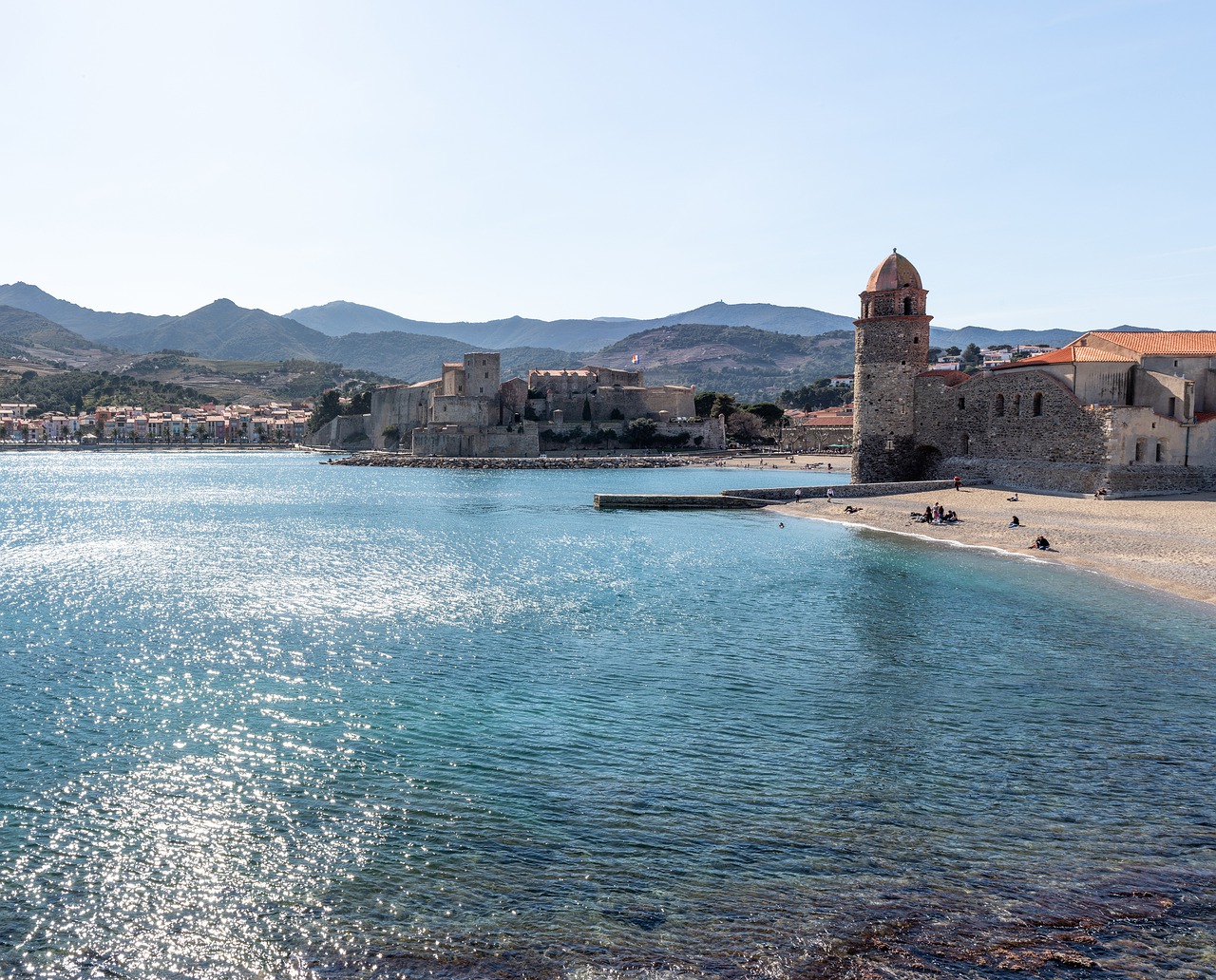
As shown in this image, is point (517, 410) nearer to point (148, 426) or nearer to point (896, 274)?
point (896, 274)

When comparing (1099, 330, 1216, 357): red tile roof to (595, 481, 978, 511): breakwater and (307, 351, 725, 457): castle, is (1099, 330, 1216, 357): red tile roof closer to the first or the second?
(595, 481, 978, 511): breakwater

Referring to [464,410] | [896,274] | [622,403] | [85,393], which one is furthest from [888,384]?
[85,393]

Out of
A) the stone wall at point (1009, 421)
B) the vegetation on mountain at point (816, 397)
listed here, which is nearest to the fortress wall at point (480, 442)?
the stone wall at point (1009, 421)

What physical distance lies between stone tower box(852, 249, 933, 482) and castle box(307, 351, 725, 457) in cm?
4895

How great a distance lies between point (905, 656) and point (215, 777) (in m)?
10.1

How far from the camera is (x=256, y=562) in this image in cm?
2683

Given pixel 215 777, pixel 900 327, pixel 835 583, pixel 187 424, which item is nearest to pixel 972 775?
pixel 215 777

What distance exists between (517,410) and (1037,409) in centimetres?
6030

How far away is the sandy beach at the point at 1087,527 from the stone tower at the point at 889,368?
326 cm

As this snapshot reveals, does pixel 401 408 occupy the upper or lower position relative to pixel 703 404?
lower

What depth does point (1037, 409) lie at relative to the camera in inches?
1336

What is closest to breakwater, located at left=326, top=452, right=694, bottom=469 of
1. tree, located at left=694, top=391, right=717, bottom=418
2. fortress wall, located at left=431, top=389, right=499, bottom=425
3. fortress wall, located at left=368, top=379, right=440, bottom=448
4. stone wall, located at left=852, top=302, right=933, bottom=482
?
fortress wall, located at left=431, top=389, right=499, bottom=425

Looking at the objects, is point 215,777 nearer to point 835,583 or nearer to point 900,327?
point 835,583

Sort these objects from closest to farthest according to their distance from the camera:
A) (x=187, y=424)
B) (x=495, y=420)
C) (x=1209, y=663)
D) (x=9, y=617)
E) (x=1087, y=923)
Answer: (x=1087, y=923) < (x=1209, y=663) < (x=9, y=617) < (x=495, y=420) < (x=187, y=424)
